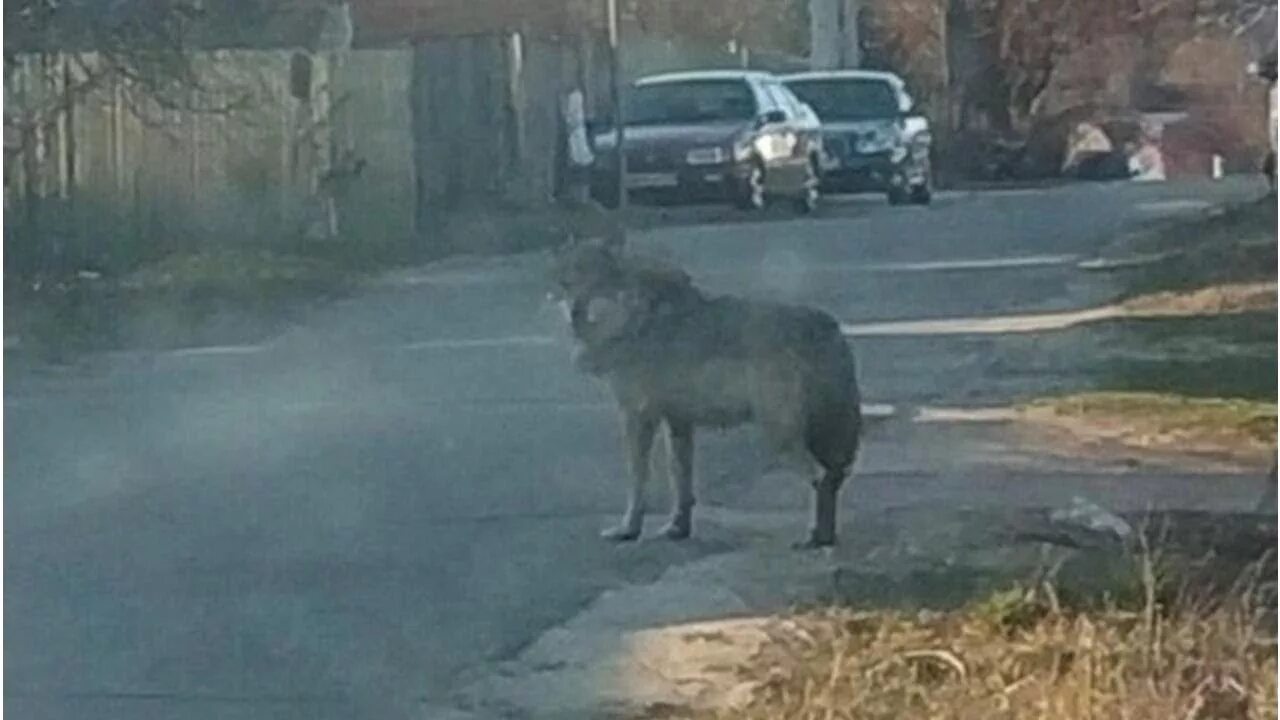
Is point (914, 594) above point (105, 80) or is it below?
below

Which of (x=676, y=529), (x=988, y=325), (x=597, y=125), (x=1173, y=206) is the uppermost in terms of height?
(x=597, y=125)

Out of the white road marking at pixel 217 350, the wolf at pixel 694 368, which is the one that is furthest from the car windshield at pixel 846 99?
the white road marking at pixel 217 350

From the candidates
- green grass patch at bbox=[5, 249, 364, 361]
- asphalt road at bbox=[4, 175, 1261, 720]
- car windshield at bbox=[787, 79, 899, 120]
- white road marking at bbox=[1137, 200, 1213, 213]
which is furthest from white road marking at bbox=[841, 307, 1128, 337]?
green grass patch at bbox=[5, 249, 364, 361]

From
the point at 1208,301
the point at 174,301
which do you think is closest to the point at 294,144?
the point at 174,301

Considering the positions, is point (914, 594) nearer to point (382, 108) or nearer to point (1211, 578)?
point (1211, 578)

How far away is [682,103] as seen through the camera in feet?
14.6

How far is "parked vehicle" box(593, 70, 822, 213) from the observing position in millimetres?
4445

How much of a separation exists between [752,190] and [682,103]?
127mm

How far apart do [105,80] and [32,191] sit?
0.15 meters

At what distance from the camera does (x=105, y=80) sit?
449 cm

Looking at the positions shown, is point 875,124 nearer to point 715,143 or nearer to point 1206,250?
point 715,143

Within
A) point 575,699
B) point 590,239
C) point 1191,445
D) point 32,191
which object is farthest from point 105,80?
point 1191,445

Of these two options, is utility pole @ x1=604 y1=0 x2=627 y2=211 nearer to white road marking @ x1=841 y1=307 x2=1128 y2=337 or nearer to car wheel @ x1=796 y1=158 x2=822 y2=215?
car wheel @ x1=796 y1=158 x2=822 y2=215

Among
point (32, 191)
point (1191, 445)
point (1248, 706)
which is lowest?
point (1248, 706)
